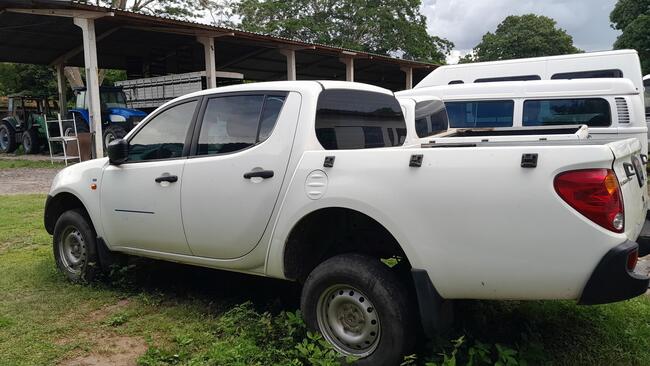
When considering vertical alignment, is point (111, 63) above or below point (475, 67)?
above

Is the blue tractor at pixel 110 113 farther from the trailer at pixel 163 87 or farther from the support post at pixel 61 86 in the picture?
the support post at pixel 61 86

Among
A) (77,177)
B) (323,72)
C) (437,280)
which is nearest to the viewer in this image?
(437,280)

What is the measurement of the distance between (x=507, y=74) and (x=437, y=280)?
945cm

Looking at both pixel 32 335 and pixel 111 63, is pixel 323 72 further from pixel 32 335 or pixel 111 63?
pixel 32 335

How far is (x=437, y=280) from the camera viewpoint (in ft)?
9.55

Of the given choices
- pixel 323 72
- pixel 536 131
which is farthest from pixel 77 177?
pixel 323 72

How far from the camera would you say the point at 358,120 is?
4102 millimetres

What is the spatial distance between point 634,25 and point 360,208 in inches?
1396

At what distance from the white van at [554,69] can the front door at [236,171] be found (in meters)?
8.50

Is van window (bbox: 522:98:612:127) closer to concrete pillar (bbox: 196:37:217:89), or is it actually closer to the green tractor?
concrete pillar (bbox: 196:37:217:89)

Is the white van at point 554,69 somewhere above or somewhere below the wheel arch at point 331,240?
above

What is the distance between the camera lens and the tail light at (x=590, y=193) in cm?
254

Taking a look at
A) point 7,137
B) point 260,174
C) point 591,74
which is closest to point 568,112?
point 591,74

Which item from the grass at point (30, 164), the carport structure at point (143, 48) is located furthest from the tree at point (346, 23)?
the grass at point (30, 164)
